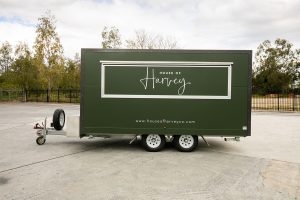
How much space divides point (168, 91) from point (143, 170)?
287cm

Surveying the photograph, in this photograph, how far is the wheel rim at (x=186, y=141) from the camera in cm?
998

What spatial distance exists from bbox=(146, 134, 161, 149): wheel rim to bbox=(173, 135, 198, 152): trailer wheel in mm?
554

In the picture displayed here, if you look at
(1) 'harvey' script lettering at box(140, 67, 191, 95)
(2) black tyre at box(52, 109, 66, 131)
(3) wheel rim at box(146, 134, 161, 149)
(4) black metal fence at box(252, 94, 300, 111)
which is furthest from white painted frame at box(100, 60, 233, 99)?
(4) black metal fence at box(252, 94, 300, 111)

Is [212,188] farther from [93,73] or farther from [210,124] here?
[93,73]

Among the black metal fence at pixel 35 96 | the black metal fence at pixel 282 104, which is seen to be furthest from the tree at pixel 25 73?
the black metal fence at pixel 282 104

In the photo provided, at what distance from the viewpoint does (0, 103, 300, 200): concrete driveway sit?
20.5 feet

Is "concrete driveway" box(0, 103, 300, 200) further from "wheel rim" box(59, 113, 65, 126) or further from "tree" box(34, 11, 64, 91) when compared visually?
"tree" box(34, 11, 64, 91)

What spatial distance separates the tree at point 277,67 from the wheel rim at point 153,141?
65713mm

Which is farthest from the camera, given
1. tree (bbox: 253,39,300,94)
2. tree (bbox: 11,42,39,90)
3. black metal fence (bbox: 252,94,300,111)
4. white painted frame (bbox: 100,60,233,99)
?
tree (bbox: 253,39,300,94)

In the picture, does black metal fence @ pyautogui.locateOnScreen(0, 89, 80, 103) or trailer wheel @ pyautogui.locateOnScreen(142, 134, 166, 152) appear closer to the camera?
trailer wheel @ pyautogui.locateOnScreen(142, 134, 166, 152)

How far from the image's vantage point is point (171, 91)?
9773mm

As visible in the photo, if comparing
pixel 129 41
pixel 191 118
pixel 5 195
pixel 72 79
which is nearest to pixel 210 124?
pixel 191 118

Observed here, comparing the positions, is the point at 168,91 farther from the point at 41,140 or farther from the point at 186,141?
the point at 41,140

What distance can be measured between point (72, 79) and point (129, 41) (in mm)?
11222
